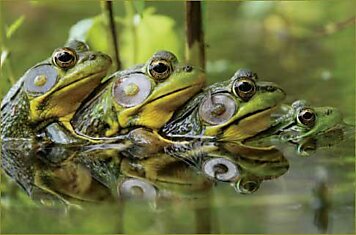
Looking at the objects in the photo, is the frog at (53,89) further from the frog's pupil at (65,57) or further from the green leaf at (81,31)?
the green leaf at (81,31)

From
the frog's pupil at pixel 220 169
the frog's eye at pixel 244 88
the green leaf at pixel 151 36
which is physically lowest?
the frog's pupil at pixel 220 169

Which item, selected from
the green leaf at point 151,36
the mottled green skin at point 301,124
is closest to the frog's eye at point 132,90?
the mottled green skin at point 301,124

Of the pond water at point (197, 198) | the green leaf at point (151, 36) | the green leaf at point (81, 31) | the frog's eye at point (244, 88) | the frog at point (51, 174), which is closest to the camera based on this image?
the pond water at point (197, 198)

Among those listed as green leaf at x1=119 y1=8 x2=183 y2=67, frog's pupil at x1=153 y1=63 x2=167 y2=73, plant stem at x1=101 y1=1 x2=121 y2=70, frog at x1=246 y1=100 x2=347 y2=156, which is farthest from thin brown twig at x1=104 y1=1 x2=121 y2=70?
frog at x1=246 y1=100 x2=347 y2=156

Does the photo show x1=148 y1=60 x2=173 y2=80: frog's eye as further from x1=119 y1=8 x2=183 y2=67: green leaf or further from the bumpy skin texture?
x1=119 y1=8 x2=183 y2=67: green leaf

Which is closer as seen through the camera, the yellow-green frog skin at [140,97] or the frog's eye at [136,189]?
the frog's eye at [136,189]

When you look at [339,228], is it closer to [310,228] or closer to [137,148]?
[310,228]

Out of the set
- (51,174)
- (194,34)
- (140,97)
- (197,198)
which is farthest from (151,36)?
(197,198)

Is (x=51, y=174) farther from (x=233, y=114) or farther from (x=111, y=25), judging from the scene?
(x=111, y=25)
